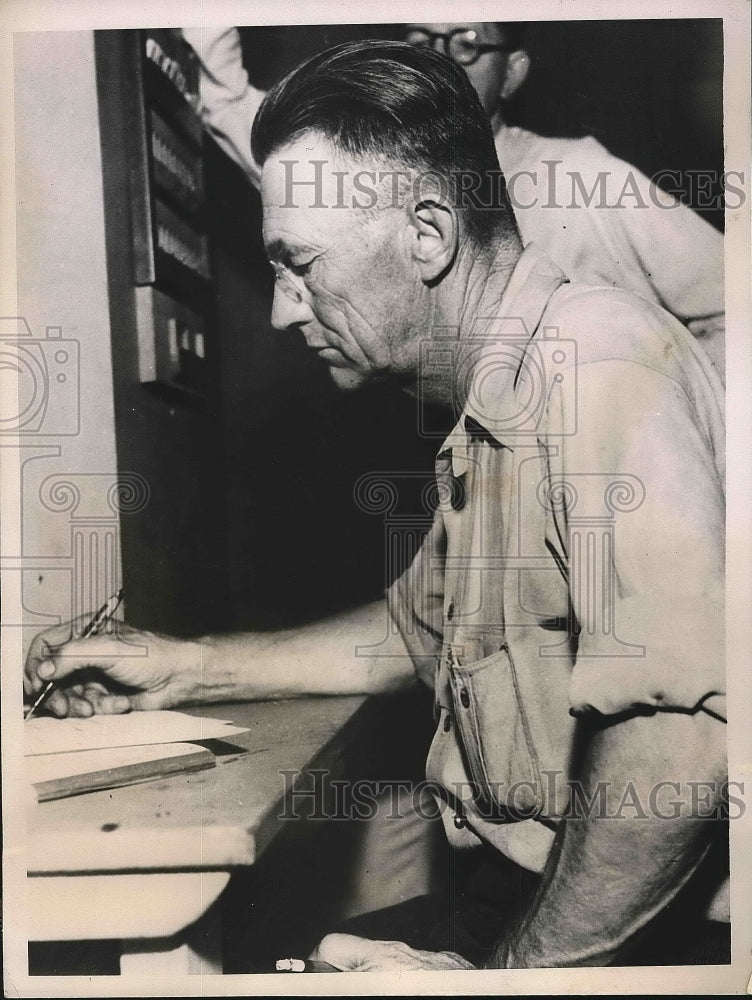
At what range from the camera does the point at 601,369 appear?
61.2 inches

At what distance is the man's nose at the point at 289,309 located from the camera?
5.29 feet

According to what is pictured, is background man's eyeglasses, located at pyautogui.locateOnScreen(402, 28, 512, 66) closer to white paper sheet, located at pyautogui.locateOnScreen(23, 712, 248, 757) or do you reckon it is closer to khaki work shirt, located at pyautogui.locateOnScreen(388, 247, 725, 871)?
khaki work shirt, located at pyautogui.locateOnScreen(388, 247, 725, 871)

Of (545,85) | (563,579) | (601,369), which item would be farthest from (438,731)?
(545,85)

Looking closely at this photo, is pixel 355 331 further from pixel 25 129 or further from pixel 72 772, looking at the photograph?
pixel 72 772

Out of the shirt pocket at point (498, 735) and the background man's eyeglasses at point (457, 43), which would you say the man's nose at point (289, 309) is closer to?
the background man's eyeglasses at point (457, 43)

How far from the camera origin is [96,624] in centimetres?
163

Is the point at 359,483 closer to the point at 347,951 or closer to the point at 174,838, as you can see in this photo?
the point at 174,838


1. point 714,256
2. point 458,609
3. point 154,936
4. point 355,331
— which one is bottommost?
point 154,936

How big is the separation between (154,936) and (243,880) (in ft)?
0.63

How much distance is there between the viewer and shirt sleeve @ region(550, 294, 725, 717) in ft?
5.03

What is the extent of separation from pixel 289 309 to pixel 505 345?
Answer: 1.32ft
